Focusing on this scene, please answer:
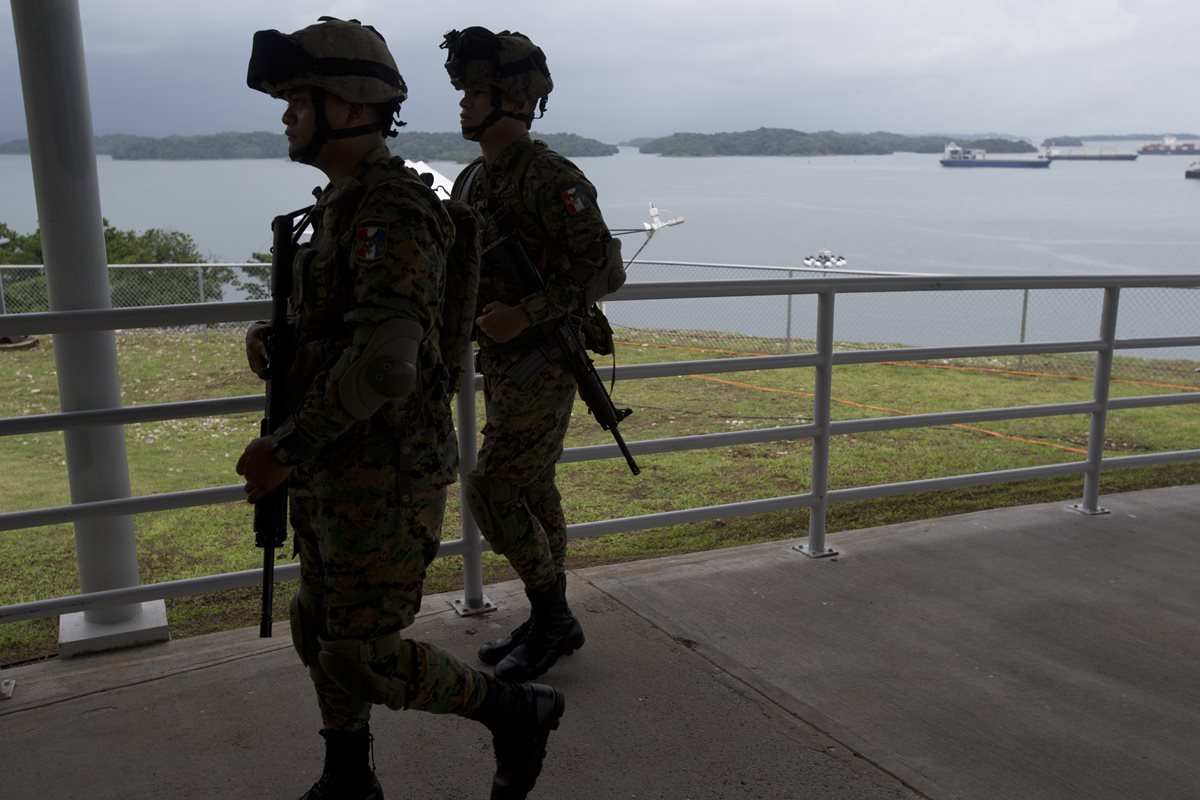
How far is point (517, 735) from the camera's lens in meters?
2.34

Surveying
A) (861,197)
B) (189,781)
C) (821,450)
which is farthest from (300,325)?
(861,197)

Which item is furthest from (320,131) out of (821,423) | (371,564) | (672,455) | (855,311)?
(855,311)

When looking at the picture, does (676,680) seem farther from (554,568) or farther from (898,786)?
(898,786)

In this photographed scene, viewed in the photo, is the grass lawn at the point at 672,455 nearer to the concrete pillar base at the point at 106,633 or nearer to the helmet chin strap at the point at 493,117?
the concrete pillar base at the point at 106,633

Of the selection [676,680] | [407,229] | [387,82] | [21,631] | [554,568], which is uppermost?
[387,82]

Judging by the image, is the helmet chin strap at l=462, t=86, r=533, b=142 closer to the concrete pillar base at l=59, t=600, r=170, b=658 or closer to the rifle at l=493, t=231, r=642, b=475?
the rifle at l=493, t=231, r=642, b=475

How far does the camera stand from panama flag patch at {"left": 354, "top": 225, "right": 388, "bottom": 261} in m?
1.92

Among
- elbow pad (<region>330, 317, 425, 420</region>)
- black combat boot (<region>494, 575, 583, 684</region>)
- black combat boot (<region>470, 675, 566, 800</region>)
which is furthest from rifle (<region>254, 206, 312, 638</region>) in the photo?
black combat boot (<region>494, 575, 583, 684</region>)

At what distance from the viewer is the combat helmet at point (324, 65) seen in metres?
1.98

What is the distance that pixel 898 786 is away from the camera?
257cm

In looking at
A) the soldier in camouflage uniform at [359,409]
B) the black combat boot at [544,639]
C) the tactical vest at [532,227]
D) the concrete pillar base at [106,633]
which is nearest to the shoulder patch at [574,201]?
the tactical vest at [532,227]

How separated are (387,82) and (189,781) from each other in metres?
1.75

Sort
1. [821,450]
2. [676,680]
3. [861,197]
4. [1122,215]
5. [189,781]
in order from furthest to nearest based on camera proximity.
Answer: [861,197]
[1122,215]
[821,450]
[676,680]
[189,781]

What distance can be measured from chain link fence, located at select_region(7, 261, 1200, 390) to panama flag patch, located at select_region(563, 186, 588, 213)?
27.6 ft
